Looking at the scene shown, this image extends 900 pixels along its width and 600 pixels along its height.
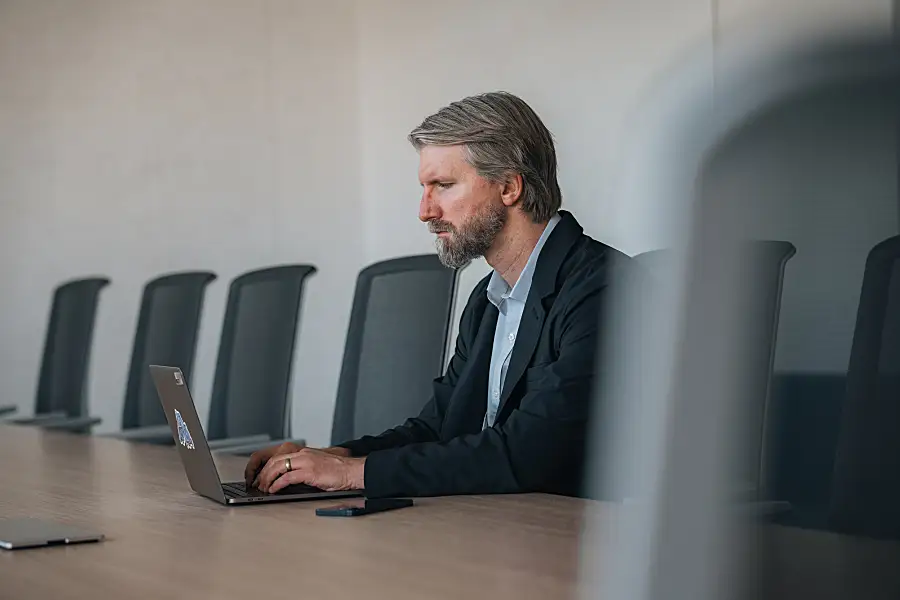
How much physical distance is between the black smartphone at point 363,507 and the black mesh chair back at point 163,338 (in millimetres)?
2535

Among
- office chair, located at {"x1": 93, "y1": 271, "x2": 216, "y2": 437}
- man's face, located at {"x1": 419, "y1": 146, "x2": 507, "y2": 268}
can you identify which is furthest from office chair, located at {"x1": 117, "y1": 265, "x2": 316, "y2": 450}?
man's face, located at {"x1": 419, "y1": 146, "x2": 507, "y2": 268}

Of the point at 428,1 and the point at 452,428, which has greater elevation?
the point at 428,1

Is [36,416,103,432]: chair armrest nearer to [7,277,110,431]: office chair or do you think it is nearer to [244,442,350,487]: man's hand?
[7,277,110,431]: office chair

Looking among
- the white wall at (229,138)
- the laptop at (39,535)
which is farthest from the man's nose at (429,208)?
the white wall at (229,138)

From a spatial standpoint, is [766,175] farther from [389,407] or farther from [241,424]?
[241,424]

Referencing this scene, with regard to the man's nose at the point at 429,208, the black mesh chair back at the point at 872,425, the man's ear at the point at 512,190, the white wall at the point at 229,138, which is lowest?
the black mesh chair back at the point at 872,425

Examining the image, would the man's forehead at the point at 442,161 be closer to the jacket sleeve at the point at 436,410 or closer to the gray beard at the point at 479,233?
the gray beard at the point at 479,233

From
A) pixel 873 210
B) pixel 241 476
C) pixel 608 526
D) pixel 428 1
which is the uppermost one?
pixel 428 1

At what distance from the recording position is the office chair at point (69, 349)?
504 cm

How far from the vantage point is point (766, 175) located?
1.32 ft

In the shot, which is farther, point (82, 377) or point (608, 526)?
point (82, 377)

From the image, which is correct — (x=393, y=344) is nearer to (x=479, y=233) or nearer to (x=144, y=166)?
(x=479, y=233)

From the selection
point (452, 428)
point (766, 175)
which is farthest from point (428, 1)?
point (766, 175)

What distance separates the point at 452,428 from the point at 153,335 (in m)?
2.50
